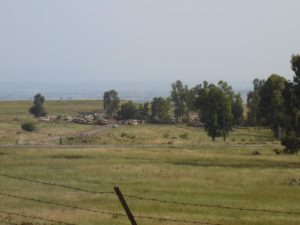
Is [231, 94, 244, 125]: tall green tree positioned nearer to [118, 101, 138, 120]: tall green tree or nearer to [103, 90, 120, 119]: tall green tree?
[118, 101, 138, 120]: tall green tree

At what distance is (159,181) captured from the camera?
43.1 meters

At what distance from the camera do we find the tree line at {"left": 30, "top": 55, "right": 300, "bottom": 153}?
58344 mm

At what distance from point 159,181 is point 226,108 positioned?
173ft

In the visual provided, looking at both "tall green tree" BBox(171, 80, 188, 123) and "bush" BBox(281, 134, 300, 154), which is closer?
"bush" BBox(281, 134, 300, 154)

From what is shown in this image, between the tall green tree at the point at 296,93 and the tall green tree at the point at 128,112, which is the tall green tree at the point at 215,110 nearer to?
the tall green tree at the point at 296,93

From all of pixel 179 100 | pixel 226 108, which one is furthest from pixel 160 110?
pixel 226 108

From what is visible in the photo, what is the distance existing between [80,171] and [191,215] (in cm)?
2170

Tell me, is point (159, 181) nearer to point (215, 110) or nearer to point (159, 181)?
point (159, 181)

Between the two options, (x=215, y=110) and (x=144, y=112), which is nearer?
(x=215, y=110)

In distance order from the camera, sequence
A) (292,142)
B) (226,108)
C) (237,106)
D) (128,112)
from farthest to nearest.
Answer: (128,112)
(237,106)
(226,108)
(292,142)

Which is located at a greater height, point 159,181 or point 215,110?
point 215,110

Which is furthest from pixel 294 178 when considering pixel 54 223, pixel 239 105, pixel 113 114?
pixel 113 114

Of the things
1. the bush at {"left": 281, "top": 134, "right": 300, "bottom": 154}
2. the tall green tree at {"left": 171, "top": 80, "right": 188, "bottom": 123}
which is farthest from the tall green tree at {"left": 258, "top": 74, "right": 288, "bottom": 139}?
the tall green tree at {"left": 171, "top": 80, "right": 188, "bottom": 123}

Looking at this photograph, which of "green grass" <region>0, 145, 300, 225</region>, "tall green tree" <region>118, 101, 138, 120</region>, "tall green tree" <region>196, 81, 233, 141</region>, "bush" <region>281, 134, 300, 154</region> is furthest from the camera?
"tall green tree" <region>118, 101, 138, 120</region>
